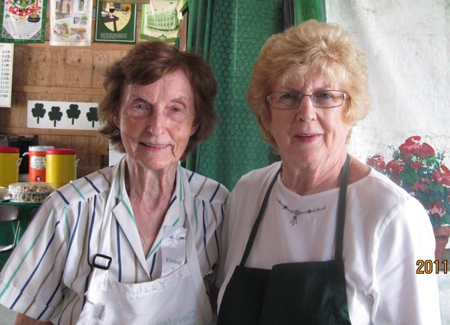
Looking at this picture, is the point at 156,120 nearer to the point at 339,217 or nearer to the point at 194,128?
the point at 194,128

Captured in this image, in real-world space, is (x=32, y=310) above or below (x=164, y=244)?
below

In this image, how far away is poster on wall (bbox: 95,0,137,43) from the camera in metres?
5.90

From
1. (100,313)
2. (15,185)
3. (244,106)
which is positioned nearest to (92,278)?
(100,313)

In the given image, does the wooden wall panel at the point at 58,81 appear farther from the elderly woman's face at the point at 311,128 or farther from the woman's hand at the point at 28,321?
the elderly woman's face at the point at 311,128

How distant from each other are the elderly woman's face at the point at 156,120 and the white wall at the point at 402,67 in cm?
94

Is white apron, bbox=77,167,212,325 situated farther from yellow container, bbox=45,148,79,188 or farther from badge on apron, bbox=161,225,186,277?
yellow container, bbox=45,148,79,188

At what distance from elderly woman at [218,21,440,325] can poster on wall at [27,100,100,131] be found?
5.07 metres

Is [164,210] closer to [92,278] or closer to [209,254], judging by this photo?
[209,254]

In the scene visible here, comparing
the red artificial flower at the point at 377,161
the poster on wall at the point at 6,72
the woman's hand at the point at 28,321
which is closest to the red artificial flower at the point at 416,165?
the red artificial flower at the point at 377,161

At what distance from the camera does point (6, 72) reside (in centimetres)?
605

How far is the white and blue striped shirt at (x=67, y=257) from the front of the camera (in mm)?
1473

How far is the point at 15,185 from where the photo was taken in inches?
129

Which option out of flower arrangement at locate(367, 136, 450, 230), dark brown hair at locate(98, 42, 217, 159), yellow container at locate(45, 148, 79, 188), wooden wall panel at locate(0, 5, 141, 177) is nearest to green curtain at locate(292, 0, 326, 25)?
dark brown hair at locate(98, 42, 217, 159)

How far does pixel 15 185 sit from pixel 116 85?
2020 millimetres
